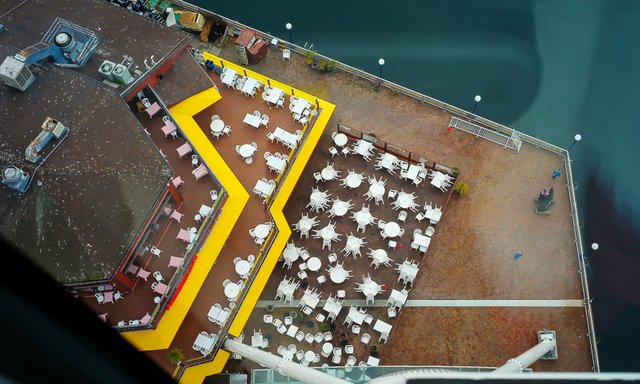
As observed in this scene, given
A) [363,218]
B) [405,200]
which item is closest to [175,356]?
[363,218]

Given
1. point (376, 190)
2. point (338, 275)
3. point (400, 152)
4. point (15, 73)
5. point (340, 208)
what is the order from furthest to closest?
point (400, 152) < point (376, 190) < point (340, 208) < point (338, 275) < point (15, 73)

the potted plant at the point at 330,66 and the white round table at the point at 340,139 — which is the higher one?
the potted plant at the point at 330,66

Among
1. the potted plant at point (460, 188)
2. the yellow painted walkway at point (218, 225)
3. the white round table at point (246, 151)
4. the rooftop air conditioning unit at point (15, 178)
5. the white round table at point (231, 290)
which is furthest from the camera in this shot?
the potted plant at point (460, 188)

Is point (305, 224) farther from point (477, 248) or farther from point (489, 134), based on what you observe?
point (489, 134)

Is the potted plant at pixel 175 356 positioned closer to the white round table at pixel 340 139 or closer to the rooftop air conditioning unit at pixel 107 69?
the rooftop air conditioning unit at pixel 107 69

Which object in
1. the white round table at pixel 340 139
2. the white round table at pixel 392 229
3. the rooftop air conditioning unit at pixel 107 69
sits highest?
the white round table at pixel 340 139

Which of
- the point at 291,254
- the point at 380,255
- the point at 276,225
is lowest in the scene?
the point at 291,254

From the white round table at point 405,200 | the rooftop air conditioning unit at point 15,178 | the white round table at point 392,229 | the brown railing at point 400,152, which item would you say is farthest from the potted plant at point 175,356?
the brown railing at point 400,152

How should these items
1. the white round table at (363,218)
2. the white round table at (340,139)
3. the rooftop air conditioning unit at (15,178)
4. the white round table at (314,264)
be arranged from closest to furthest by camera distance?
the rooftop air conditioning unit at (15,178) → the white round table at (314,264) → the white round table at (363,218) → the white round table at (340,139)
